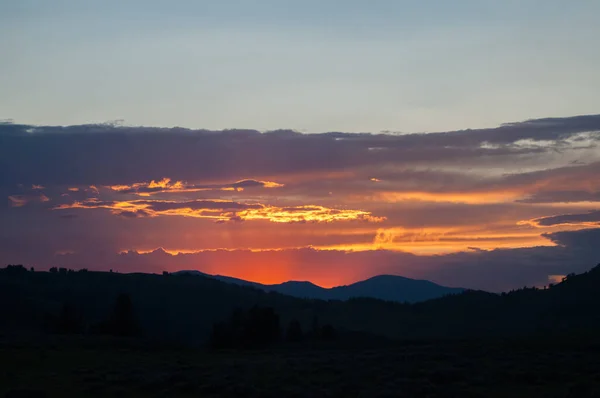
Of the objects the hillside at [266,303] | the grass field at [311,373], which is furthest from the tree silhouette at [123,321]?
the grass field at [311,373]

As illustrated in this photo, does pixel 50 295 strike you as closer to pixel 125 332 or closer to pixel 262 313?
pixel 125 332

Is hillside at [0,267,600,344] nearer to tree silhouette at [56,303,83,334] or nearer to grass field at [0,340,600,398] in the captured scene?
tree silhouette at [56,303,83,334]

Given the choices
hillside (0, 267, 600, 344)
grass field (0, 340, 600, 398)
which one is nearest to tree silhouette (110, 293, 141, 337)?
hillside (0, 267, 600, 344)

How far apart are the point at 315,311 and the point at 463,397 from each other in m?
105

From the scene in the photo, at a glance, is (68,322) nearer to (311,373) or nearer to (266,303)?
(311,373)

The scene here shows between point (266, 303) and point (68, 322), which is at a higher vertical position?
point (68, 322)

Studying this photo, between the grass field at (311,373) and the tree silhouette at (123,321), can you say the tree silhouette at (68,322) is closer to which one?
the tree silhouette at (123,321)

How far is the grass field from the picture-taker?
3475cm

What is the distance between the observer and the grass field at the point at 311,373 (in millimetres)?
34750

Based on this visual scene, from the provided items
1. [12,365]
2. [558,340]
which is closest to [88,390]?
[12,365]

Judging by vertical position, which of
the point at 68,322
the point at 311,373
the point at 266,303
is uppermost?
the point at 311,373

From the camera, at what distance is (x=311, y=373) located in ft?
133

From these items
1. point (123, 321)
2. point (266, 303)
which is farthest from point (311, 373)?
point (266, 303)

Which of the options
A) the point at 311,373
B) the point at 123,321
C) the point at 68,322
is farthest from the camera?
the point at 68,322
